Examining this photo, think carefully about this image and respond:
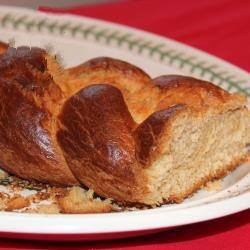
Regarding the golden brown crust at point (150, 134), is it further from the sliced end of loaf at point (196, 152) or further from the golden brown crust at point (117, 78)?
the golden brown crust at point (117, 78)

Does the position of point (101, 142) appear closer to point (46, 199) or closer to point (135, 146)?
point (135, 146)

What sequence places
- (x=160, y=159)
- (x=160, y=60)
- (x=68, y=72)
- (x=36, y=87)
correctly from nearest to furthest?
(x=160, y=159)
(x=36, y=87)
(x=68, y=72)
(x=160, y=60)

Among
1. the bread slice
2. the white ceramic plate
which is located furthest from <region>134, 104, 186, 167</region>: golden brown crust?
the white ceramic plate

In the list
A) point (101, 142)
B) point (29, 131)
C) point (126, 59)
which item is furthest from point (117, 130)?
point (126, 59)

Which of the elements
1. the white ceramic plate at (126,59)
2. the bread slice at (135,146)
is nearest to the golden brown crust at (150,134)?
the bread slice at (135,146)

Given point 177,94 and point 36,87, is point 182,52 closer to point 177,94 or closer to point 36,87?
point 177,94

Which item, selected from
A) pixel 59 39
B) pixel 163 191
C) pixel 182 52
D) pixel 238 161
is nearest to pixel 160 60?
pixel 182 52

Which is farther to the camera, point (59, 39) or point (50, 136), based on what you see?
point (59, 39)

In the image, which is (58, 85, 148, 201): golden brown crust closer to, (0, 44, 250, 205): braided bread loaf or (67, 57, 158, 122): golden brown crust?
(0, 44, 250, 205): braided bread loaf
